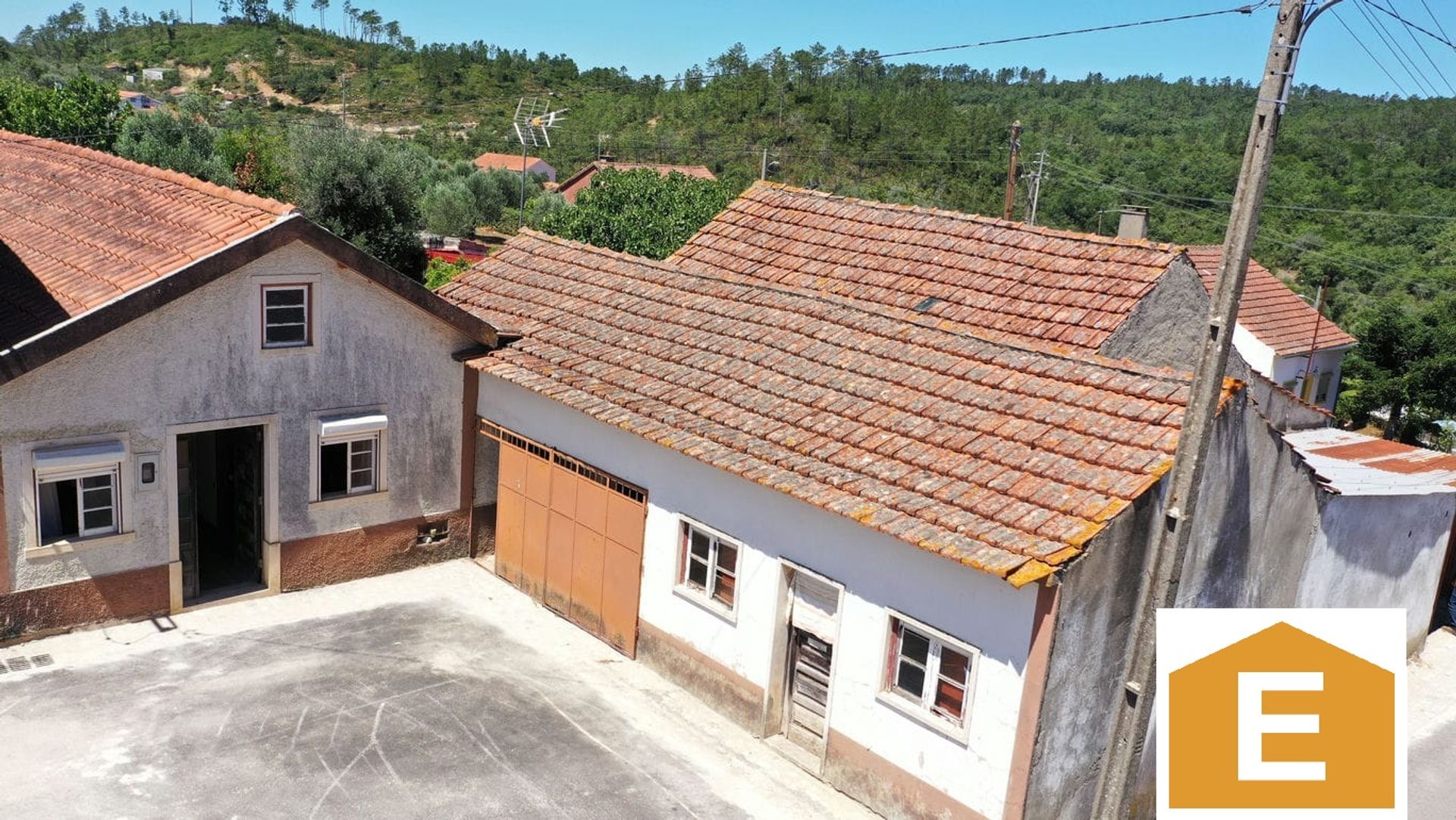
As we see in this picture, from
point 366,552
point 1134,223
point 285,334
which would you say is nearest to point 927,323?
point 285,334

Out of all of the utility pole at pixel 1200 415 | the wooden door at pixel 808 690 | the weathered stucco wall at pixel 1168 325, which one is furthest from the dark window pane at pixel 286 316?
the utility pole at pixel 1200 415

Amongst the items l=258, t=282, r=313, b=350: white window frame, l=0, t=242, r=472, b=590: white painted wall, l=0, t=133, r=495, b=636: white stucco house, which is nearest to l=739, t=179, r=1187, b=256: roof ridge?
l=0, t=133, r=495, b=636: white stucco house

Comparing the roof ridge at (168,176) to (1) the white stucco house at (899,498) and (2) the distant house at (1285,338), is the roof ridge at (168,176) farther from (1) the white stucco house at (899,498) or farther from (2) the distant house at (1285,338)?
(2) the distant house at (1285,338)

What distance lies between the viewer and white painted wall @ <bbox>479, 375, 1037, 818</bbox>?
9070mm

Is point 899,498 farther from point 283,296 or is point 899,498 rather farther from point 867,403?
point 283,296

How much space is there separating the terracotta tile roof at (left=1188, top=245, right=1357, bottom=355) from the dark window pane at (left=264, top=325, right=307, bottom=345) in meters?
19.5

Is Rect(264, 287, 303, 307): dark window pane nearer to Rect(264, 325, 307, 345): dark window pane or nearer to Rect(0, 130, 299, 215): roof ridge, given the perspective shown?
Rect(264, 325, 307, 345): dark window pane

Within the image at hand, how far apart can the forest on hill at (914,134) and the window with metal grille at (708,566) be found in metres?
9.62

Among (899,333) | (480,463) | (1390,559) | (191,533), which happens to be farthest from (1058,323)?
(191,533)

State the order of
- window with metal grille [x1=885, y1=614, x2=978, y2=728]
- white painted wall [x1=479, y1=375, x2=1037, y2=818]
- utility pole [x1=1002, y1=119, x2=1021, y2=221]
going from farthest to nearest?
utility pole [x1=1002, y1=119, x2=1021, y2=221], window with metal grille [x1=885, y1=614, x2=978, y2=728], white painted wall [x1=479, y1=375, x2=1037, y2=818]

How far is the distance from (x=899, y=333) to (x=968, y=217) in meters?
5.18

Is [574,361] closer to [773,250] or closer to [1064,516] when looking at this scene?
[773,250]

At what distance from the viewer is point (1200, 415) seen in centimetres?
770

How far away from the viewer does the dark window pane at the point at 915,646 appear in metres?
9.83
